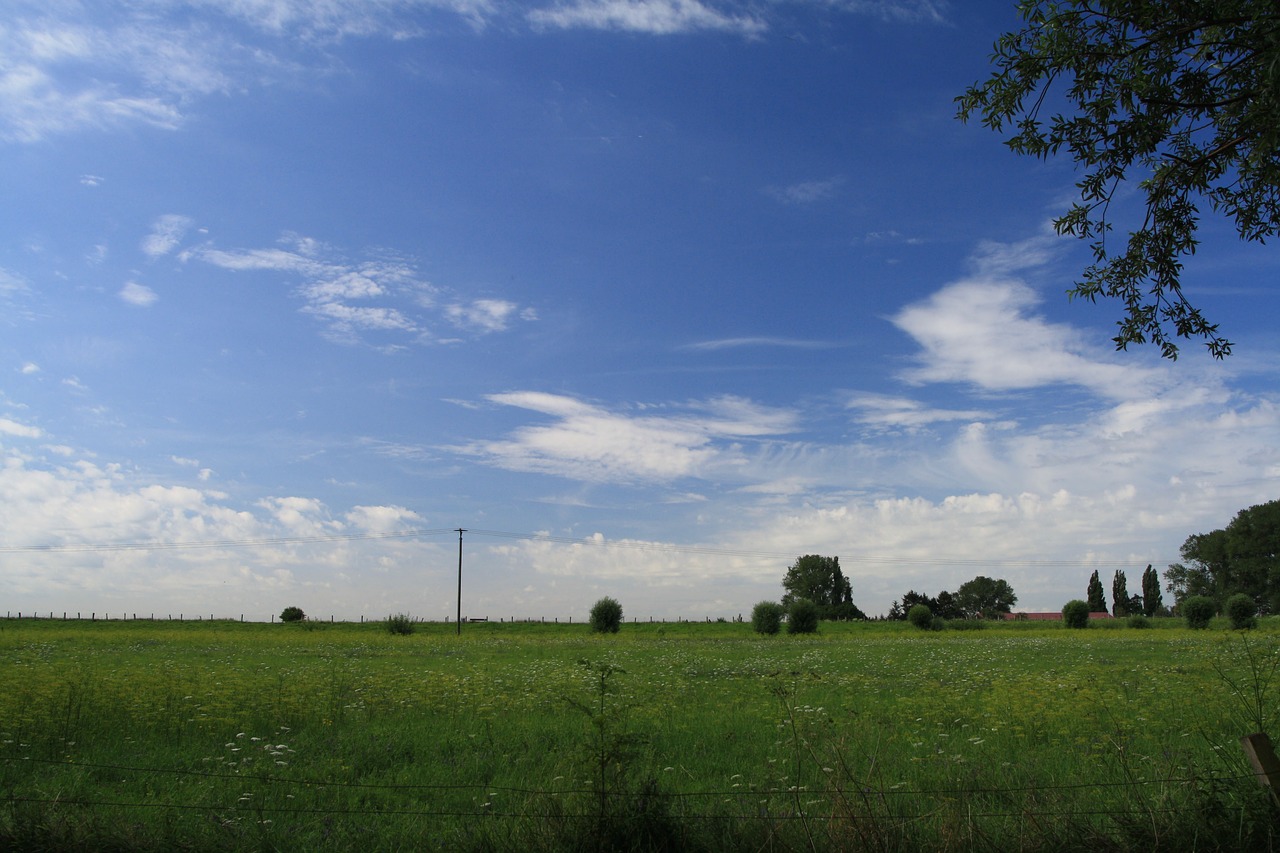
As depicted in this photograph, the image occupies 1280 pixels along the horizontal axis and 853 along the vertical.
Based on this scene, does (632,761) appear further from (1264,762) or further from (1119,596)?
(1119,596)

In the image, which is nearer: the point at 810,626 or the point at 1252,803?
the point at 1252,803

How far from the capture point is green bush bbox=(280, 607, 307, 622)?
3211 inches

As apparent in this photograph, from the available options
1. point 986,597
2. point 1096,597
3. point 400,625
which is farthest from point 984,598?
point 400,625

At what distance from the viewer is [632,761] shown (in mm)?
6863

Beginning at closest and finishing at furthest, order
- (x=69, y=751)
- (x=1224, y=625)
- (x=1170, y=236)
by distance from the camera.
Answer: (x=1170, y=236) → (x=69, y=751) → (x=1224, y=625)

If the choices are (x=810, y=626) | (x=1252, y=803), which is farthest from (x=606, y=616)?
(x=1252, y=803)

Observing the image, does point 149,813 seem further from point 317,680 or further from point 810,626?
point 810,626

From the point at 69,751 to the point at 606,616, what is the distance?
189 ft

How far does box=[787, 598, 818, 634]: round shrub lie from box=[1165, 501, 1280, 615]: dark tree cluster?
69.2 meters

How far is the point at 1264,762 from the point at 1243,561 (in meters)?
134

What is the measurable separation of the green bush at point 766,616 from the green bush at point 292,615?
4881cm

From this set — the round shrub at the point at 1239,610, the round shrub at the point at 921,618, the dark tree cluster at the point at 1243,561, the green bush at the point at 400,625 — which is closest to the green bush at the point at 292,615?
the green bush at the point at 400,625

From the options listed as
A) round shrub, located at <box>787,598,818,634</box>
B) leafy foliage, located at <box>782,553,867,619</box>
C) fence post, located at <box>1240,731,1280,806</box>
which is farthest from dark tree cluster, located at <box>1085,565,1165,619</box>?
fence post, located at <box>1240,731,1280,806</box>

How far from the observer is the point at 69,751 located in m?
10.7
